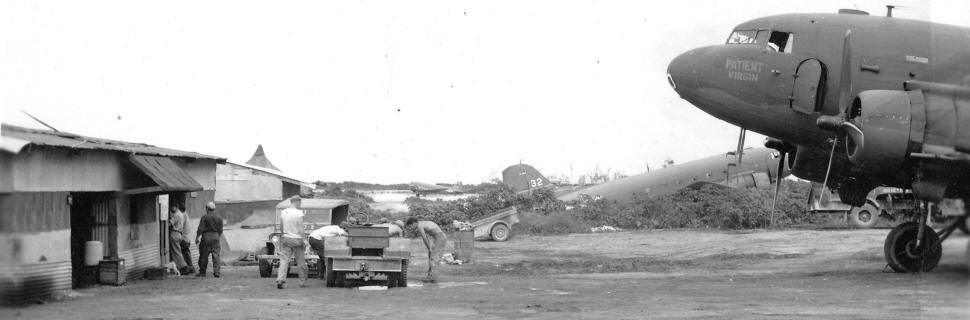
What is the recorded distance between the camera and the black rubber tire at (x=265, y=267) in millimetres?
21344

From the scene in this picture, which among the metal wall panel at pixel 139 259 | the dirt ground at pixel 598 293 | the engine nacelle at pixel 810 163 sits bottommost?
the dirt ground at pixel 598 293

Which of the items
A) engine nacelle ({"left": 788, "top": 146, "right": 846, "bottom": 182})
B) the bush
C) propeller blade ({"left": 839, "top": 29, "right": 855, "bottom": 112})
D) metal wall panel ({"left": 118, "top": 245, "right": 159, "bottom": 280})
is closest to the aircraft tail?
the bush

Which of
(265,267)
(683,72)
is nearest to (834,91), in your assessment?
(683,72)

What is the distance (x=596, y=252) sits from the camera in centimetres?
3130

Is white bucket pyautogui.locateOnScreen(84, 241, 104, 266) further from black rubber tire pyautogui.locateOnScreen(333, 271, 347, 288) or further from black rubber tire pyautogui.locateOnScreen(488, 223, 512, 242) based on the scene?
black rubber tire pyautogui.locateOnScreen(488, 223, 512, 242)

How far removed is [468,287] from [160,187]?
20.8 ft

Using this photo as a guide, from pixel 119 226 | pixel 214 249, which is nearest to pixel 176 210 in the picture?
pixel 214 249

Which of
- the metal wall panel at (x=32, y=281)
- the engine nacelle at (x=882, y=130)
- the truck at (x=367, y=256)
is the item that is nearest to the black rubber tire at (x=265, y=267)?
the truck at (x=367, y=256)

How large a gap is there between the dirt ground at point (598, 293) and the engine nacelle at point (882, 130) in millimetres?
2233

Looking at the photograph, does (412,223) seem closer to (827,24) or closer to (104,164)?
(104,164)

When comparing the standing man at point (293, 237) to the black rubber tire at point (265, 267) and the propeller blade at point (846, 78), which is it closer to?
the black rubber tire at point (265, 267)

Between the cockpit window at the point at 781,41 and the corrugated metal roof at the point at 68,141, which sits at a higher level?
the cockpit window at the point at 781,41

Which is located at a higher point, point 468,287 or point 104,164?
point 104,164

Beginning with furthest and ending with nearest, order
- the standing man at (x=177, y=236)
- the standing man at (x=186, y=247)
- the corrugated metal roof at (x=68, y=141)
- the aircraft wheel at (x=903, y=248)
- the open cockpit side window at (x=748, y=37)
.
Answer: the standing man at (x=186, y=247)
the standing man at (x=177, y=236)
the open cockpit side window at (x=748, y=37)
the aircraft wheel at (x=903, y=248)
the corrugated metal roof at (x=68, y=141)
